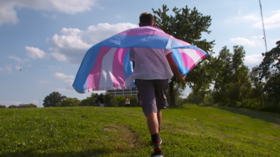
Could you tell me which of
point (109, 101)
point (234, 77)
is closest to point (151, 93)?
point (234, 77)

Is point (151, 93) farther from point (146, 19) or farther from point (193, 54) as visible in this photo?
point (193, 54)

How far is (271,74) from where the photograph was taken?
149ft

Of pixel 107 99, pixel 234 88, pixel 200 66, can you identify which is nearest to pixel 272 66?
pixel 234 88

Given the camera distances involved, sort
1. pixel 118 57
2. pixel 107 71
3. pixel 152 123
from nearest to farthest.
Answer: pixel 152 123
pixel 107 71
pixel 118 57

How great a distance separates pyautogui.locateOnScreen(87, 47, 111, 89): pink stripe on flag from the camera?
488cm

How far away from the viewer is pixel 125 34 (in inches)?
183

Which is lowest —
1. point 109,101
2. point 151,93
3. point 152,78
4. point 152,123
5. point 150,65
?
point 109,101

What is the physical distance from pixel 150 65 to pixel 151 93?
19.6 inches

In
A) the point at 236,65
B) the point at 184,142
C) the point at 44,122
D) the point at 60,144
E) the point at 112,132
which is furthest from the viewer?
the point at 236,65

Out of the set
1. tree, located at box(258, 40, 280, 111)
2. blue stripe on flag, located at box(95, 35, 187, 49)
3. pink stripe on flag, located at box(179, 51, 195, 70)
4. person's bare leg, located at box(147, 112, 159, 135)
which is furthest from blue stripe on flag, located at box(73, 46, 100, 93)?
tree, located at box(258, 40, 280, 111)

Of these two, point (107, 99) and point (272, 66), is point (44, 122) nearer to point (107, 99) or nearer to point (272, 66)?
point (272, 66)

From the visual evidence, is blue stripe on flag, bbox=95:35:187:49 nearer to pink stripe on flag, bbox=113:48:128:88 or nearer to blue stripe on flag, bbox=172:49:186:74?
pink stripe on flag, bbox=113:48:128:88

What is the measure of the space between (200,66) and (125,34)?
3209cm

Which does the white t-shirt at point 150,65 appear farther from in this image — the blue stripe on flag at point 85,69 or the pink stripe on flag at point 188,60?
the pink stripe on flag at point 188,60
